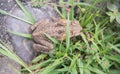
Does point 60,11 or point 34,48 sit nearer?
point 34,48

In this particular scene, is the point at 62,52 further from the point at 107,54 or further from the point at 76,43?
the point at 107,54

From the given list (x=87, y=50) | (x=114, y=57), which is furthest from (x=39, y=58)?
(x=114, y=57)

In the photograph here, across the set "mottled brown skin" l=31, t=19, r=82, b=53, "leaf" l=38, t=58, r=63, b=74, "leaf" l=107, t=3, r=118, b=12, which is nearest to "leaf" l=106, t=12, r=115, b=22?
"leaf" l=107, t=3, r=118, b=12

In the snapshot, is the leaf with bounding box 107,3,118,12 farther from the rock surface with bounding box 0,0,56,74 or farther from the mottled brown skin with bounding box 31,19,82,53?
the rock surface with bounding box 0,0,56,74

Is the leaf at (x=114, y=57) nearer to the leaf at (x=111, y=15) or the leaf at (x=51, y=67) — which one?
the leaf at (x=111, y=15)

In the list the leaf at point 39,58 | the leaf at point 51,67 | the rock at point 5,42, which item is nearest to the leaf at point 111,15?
the leaf at point 51,67

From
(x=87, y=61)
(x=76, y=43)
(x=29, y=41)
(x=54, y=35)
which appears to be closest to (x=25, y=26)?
(x=29, y=41)

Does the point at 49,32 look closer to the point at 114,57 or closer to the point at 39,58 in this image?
the point at 39,58
